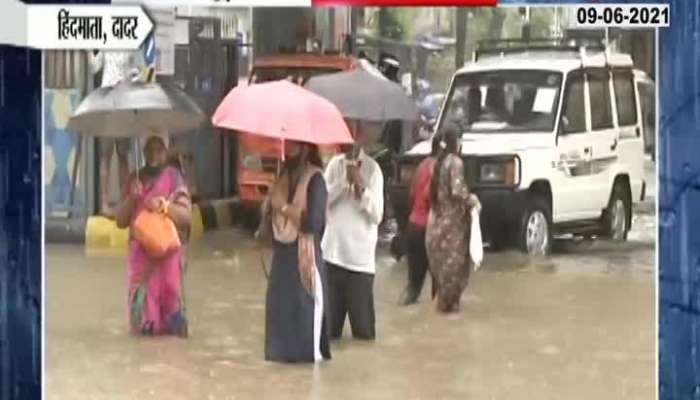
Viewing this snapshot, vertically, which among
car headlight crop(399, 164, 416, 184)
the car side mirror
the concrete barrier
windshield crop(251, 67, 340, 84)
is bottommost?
the concrete barrier

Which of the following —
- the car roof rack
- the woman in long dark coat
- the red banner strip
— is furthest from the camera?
the woman in long dark coat

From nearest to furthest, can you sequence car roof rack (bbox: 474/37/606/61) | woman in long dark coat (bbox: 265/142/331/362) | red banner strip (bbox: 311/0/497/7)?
red banner strip (bbox: 311/0/497/7)
car roof rack (bbox: 474/37/606/61)
woman in long dark coat (bbox: 265/142/331/362)

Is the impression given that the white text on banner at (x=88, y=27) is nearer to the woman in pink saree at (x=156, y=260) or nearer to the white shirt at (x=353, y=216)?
the woman in pink saree at (x=156, y=260)

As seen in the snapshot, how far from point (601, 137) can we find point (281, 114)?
137 cm

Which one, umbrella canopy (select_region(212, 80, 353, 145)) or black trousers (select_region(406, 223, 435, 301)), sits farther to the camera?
black trousers (select_region(406, 223, 435, 301))

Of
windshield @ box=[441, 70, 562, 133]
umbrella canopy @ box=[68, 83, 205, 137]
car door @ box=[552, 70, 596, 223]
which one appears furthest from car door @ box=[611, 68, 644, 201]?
umbrella canopy @ box=[68, 83, 205, 137]

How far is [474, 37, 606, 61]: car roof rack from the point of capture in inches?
244

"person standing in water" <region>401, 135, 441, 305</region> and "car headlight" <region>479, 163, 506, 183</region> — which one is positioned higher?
"car headlight" <region>479, 163, 506, 183</region>

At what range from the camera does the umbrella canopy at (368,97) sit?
20.4 feet

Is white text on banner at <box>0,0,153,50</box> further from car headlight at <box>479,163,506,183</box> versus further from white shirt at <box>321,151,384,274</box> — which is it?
car headlight at <box>479,163,506,183</box>

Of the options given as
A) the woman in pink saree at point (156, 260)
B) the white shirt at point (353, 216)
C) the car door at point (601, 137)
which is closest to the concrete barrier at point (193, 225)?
the woman in pink saree at point (156, 260)

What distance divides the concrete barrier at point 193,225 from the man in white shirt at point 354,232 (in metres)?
0.44

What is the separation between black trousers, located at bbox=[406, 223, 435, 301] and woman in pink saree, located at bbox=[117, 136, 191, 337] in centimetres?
95

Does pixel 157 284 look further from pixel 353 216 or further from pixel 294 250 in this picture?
pixel 353 216
